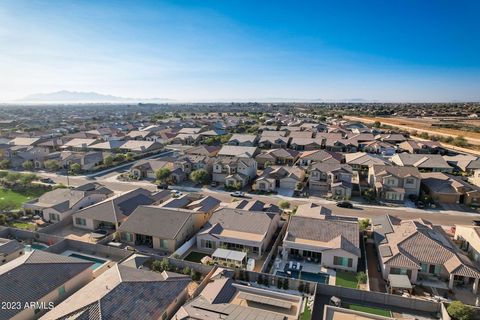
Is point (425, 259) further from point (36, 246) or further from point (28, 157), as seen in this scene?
point (28, 157)

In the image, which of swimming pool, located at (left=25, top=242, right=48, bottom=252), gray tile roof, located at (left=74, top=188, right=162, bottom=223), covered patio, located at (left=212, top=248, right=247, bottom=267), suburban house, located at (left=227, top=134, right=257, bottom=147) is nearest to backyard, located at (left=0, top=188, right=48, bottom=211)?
swimming pool, located at (left=25, top=242, right=48, bottom=252)

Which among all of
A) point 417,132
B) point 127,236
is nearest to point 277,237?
Answer: point 127,236

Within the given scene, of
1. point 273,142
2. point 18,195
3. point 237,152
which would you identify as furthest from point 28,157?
point 273,142

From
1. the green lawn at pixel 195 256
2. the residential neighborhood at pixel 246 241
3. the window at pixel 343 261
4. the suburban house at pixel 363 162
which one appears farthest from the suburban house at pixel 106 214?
the suburban house at pixel 363 162

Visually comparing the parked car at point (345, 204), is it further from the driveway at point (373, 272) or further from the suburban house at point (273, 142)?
the suburban house at point (273, 142)

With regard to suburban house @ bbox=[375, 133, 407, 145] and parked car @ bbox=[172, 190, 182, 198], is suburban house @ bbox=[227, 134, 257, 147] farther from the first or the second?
suburban house @ bbox=[375, 133, 407, 145]

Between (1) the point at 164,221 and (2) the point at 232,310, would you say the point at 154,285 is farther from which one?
(1) the point at 164,221

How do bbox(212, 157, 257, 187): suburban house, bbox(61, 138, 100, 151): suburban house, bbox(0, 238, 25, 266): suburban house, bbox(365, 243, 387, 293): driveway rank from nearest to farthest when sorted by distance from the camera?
bbox(365, 243, 387, 293): driveway, bbox(0, 238, 25, 266): suburban house, bbox(212, 157, 257, 187): suburban house, bbox(61, 138, 100, 151): suburban house
